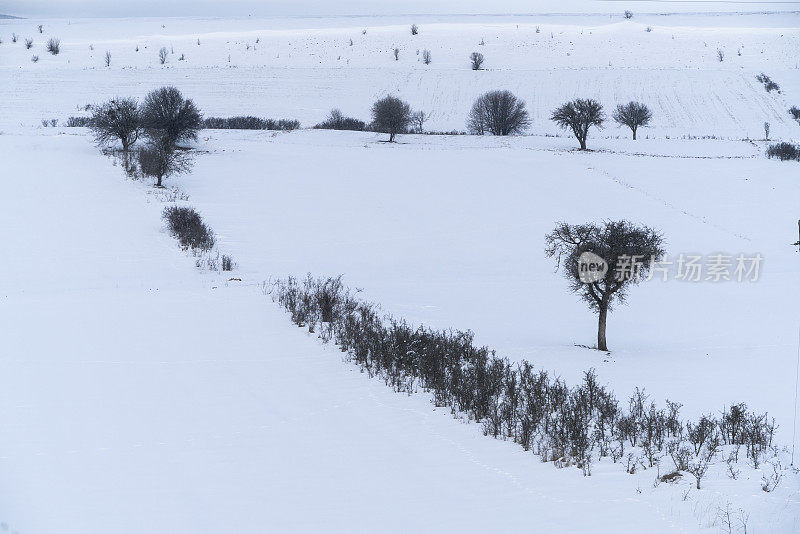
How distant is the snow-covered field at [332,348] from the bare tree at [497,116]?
6491mm

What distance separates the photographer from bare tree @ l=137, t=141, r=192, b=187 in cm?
3659

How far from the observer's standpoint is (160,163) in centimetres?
3650

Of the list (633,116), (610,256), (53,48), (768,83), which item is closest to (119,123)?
(610,256)

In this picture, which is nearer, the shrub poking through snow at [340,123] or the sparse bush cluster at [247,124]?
the sparse bush cluster at [247,124]

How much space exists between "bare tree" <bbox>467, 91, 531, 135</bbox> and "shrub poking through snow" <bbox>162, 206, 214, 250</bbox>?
44.2 meters

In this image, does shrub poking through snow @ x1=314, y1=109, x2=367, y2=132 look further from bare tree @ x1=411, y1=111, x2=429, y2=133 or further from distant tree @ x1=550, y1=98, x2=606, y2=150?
distant tree @ x1=550, y1=98, x2=606, y2=150

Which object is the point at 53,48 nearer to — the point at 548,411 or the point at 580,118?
the point at 580,118

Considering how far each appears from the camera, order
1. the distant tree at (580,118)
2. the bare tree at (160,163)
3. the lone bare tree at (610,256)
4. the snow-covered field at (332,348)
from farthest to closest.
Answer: the distant tree at (580,118) → the bare tree at (160,163) → the lone bare tree at (610,256) → the snow-covered field at (332,348)

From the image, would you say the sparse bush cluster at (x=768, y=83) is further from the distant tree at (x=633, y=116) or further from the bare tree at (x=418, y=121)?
the bare tree at (x=418, y=121)

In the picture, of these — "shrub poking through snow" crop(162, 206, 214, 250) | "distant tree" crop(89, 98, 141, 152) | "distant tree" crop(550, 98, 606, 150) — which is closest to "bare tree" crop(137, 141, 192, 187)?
"distant tree" crop(89, 98, 141, 152)

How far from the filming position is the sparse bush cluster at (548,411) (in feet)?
26.1

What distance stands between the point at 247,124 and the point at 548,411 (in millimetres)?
60230

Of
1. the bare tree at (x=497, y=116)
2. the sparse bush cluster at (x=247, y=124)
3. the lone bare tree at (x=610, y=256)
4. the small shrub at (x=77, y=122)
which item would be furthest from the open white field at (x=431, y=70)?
the lone bare tree at (x=610, y=256)

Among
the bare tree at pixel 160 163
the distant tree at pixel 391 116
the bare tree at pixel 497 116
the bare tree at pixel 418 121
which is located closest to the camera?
the bare tree at pixel 160 163
